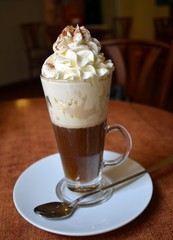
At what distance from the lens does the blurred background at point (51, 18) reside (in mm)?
3717

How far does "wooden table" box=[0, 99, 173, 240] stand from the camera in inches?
16.9

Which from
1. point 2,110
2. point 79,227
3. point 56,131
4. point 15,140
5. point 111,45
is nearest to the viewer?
point 79,227

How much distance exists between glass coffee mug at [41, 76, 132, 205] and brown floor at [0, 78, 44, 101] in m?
3.04

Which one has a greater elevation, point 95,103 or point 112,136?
point 95,103

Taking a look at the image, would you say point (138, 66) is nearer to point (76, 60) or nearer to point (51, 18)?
point (76, 60)

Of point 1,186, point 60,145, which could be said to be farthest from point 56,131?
point 1,186

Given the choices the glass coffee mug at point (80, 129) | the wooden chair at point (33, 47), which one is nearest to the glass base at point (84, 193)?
the glass coffee mug at point (80, 129)

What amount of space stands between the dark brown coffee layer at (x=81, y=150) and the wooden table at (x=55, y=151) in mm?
121

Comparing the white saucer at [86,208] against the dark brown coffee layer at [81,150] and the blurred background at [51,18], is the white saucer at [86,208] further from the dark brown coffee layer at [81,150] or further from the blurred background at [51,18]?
the blurred background at [51,18]

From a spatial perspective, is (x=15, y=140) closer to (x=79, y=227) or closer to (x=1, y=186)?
(x=1, y=186)

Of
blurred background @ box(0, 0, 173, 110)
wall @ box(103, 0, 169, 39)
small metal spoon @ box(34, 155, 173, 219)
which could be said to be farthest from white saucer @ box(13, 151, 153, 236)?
wall @ box(103, 0, 169, 39)

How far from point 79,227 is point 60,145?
17cm

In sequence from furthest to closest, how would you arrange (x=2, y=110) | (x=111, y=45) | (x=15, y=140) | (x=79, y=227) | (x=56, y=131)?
(x=111, y=45) → (x=2, y=110) → (x=15, y=140) → (x=56, y=131) → (x=79, y=227)

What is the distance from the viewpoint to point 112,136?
78 centimetres
